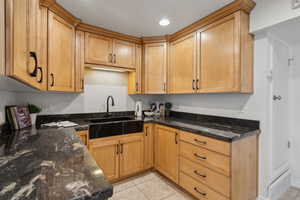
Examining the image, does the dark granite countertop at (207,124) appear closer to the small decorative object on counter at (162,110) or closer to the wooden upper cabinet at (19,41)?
the small decorative object on counter at (162,110)

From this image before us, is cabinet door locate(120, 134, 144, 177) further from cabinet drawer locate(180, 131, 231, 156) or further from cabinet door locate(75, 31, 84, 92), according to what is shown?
cabinet door locate(75, 31, 84, 92)

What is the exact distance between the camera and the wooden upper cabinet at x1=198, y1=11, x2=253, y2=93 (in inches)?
60.8

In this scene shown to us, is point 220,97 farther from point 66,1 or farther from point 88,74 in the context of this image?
point 66,1

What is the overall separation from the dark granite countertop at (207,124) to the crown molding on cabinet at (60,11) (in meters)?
1.36

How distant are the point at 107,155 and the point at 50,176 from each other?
4.93 feet

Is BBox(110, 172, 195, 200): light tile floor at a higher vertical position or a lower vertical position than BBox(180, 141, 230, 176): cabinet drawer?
lower

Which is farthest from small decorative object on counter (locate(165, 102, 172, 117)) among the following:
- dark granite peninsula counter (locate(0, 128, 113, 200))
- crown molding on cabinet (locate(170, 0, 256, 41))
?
dark granite peninsula counter (locate(0, 128, 113, 200))

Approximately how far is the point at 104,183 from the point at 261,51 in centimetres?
200

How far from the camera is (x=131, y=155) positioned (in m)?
2.16

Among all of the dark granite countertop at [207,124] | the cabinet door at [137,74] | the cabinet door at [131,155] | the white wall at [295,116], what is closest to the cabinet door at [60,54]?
the dark granite countertop at [207,124]

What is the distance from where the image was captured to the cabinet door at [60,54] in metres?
1.63

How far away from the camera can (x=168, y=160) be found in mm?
2072

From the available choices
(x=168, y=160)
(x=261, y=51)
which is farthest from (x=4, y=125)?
(x=261, y=51)

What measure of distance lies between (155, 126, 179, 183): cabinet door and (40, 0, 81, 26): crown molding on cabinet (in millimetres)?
1925
